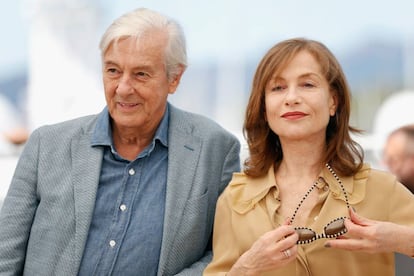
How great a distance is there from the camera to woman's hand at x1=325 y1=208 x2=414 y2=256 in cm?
175

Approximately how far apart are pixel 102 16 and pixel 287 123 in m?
3.05

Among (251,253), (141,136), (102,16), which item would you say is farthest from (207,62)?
(251,253)

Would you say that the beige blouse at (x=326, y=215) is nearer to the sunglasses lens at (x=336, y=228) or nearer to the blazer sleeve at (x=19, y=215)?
the sunglasses lens at (x=336, y=228)

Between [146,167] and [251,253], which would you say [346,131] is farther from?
[146,167]

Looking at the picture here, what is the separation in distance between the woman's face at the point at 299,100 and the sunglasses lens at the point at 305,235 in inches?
10.6

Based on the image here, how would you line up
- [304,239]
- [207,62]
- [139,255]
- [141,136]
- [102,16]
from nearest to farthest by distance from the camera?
[304,239] → [139,255] → [141,136] → [102,16] → [207,62]

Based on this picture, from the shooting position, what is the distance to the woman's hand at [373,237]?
5.74 feet

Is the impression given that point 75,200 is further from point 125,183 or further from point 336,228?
point 336,228

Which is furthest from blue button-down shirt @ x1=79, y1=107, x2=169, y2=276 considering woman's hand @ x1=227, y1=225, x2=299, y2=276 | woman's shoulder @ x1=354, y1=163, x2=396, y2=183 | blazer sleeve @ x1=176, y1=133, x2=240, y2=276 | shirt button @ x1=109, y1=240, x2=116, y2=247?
woman's shoulder @ x1=354, y1=163, x2=396, y2=183

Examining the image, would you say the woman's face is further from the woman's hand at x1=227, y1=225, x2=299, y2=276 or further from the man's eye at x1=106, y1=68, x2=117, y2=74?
the man's eye at x1=106, y1=68, x2=117, y2=74

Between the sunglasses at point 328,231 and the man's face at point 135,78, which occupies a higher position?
the man's face at point 135,78

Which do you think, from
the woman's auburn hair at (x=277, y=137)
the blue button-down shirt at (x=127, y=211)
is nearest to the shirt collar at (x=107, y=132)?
the blue button-down shirt at (x=127, y=211)

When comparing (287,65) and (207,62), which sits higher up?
(287,65)

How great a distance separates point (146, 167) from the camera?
2207 mm
